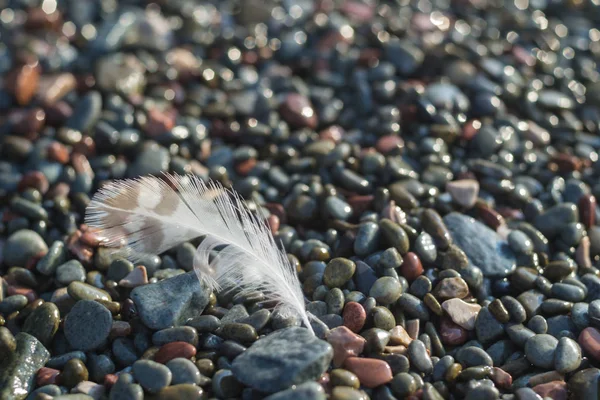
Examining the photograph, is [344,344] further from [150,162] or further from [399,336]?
[150,162]

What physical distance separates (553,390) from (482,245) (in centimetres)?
91

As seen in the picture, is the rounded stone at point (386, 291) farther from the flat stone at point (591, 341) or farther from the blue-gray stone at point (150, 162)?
the blue-gray stone at point (150, 162)

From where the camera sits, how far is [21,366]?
296 cm

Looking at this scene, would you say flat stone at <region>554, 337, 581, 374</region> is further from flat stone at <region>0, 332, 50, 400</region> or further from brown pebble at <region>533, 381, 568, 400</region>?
flat stone at <region>0, 332, 50, 400</region>

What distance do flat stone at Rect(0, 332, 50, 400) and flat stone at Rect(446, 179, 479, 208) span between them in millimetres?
2292

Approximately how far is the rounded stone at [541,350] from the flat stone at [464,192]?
99cm

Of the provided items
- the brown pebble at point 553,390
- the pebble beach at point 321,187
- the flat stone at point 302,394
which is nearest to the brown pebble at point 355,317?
the pebble beach at point 321,187

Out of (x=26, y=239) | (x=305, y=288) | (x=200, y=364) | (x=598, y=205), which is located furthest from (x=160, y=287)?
(x=598, y=205)

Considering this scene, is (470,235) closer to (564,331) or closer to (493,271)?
(493,271)

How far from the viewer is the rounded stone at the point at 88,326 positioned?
306 centimetres

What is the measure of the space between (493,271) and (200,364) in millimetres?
1569

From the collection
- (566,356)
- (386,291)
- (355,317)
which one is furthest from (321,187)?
(566,356)

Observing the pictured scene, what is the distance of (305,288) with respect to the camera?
3.34 metres

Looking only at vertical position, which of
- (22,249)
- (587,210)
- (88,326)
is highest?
(587,210)
